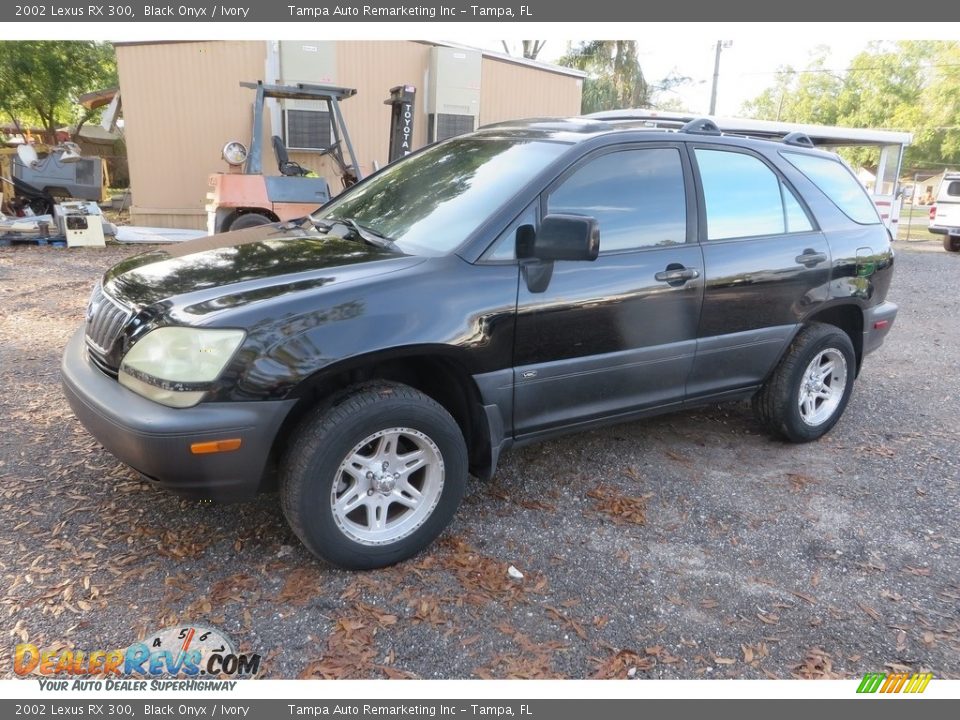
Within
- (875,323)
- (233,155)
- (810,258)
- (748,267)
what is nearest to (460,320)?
(748,267)

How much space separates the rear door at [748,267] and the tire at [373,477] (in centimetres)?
158

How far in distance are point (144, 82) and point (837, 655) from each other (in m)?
12.9

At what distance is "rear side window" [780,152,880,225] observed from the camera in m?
4.17

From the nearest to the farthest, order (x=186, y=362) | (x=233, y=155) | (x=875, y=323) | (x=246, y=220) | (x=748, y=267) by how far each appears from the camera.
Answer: (x=186, y=362)
(x=748, y=267)
(x=875, y=323)
(x=246, y=220)
(x=233, y=155)

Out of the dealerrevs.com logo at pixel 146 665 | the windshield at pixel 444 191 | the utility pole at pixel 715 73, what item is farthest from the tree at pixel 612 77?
the dealerrevs.com logo at pixel 146 665

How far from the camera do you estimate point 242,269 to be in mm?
2881

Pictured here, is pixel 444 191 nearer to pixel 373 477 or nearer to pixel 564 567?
pixel 373 477

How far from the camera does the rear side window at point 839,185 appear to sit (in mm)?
4172

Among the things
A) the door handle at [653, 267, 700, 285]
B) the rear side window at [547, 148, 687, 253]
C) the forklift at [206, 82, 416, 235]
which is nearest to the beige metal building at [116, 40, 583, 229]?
the forklift at [206, 82, 416, 235]

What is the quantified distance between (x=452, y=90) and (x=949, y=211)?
11.9 meters

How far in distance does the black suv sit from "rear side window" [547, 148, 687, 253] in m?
0.01

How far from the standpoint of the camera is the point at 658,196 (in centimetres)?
348

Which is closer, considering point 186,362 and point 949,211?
point 186,362

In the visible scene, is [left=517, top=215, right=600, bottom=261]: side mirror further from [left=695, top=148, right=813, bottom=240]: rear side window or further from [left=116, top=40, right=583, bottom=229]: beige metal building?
[left=116, top=40, right=583, bottom=229]: beige metal building
